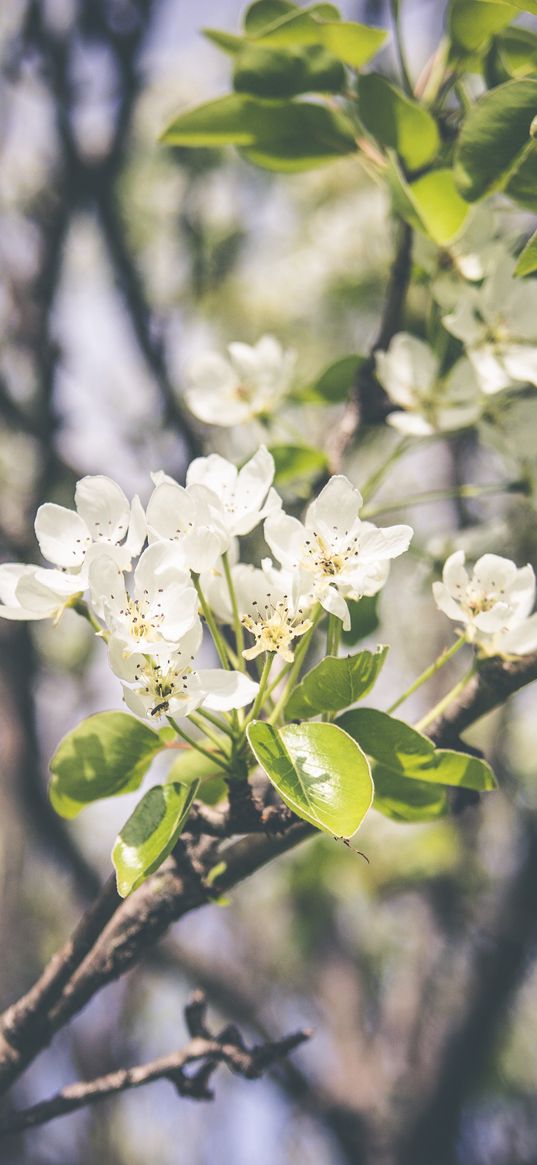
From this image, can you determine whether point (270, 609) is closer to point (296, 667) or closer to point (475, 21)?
point (296, 667)

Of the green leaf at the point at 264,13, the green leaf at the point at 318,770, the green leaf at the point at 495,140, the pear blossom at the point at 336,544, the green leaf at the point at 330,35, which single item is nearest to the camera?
the green leaf at the point at 318,770

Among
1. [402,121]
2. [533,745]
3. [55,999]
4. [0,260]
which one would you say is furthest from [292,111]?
[533,745]

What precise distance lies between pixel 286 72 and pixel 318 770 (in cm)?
83

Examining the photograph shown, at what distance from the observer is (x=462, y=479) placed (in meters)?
3.42

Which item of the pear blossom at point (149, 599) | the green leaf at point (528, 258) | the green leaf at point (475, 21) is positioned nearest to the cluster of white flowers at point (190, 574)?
the pear blossom at point (149, 599)

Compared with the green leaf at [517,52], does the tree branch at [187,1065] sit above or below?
below

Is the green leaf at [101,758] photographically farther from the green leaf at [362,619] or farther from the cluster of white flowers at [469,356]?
the cluster of white flowers at [469,356]

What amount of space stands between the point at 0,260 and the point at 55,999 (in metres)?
2.61

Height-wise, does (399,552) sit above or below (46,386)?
above

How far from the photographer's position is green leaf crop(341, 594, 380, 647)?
1085mm

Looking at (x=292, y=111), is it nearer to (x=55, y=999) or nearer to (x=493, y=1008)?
(x=55, y=999)

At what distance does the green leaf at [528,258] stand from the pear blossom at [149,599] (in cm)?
42

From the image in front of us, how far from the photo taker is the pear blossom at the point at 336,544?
81cm

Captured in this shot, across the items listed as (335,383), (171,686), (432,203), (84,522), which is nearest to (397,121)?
(432,203)
